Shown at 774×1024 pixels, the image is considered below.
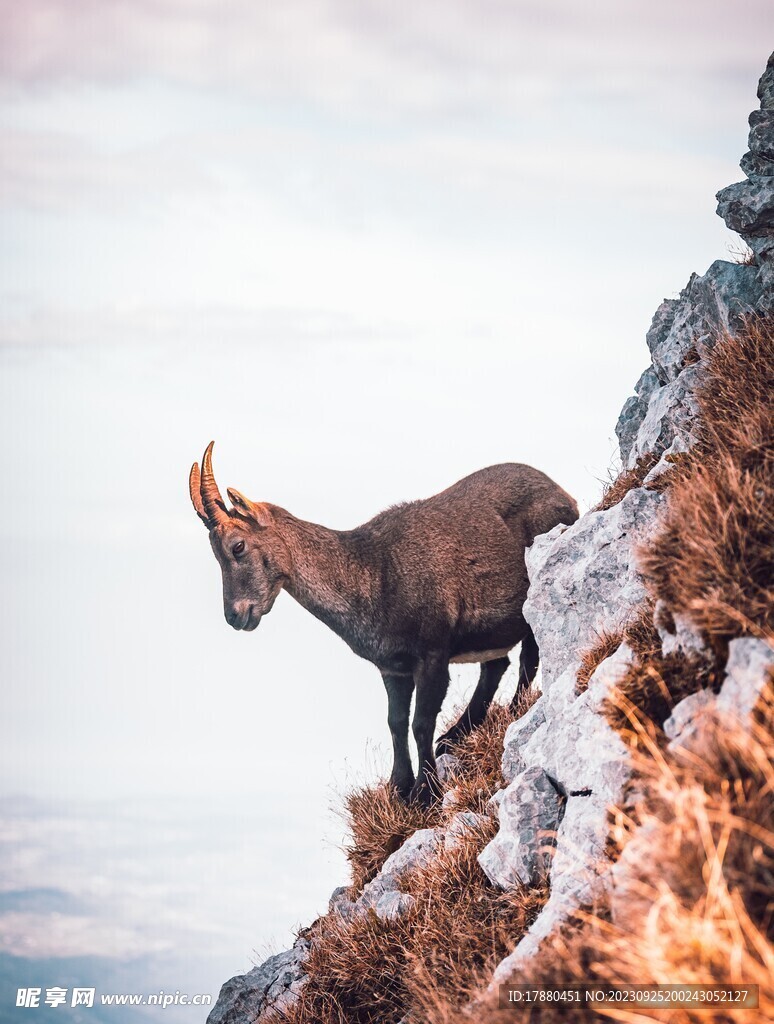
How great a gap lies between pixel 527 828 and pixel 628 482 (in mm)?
4216

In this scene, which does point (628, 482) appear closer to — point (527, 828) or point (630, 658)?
point (630, 658)

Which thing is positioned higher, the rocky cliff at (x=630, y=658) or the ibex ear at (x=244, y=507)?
the ibex ear at (x=244, y=507)

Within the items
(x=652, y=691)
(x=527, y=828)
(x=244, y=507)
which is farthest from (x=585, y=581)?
(x=244, y=507)

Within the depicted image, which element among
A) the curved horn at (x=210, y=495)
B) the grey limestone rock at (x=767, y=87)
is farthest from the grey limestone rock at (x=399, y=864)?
the grey limestone rock at (x=767, y=87)

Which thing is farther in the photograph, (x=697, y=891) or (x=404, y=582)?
(x=404, y=582)

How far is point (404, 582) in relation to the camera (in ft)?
49.5

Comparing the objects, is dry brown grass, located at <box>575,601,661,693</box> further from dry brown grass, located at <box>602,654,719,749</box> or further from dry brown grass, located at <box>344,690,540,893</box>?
dry brown grass, located at <box>344,690,540,893</box>

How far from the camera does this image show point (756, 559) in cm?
764

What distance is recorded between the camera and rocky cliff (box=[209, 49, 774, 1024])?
24.8 feet

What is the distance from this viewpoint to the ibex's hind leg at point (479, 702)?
52.2ft

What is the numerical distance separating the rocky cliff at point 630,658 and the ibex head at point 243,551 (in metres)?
3.32

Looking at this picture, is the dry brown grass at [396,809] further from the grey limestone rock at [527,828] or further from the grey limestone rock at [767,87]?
the grey limestone rock at [767,87]

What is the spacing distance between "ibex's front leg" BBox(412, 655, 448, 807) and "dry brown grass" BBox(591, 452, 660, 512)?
330 cm

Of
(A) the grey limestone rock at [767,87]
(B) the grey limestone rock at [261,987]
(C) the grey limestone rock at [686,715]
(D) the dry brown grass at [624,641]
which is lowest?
(B) the grey limestone rock at [261,987]
